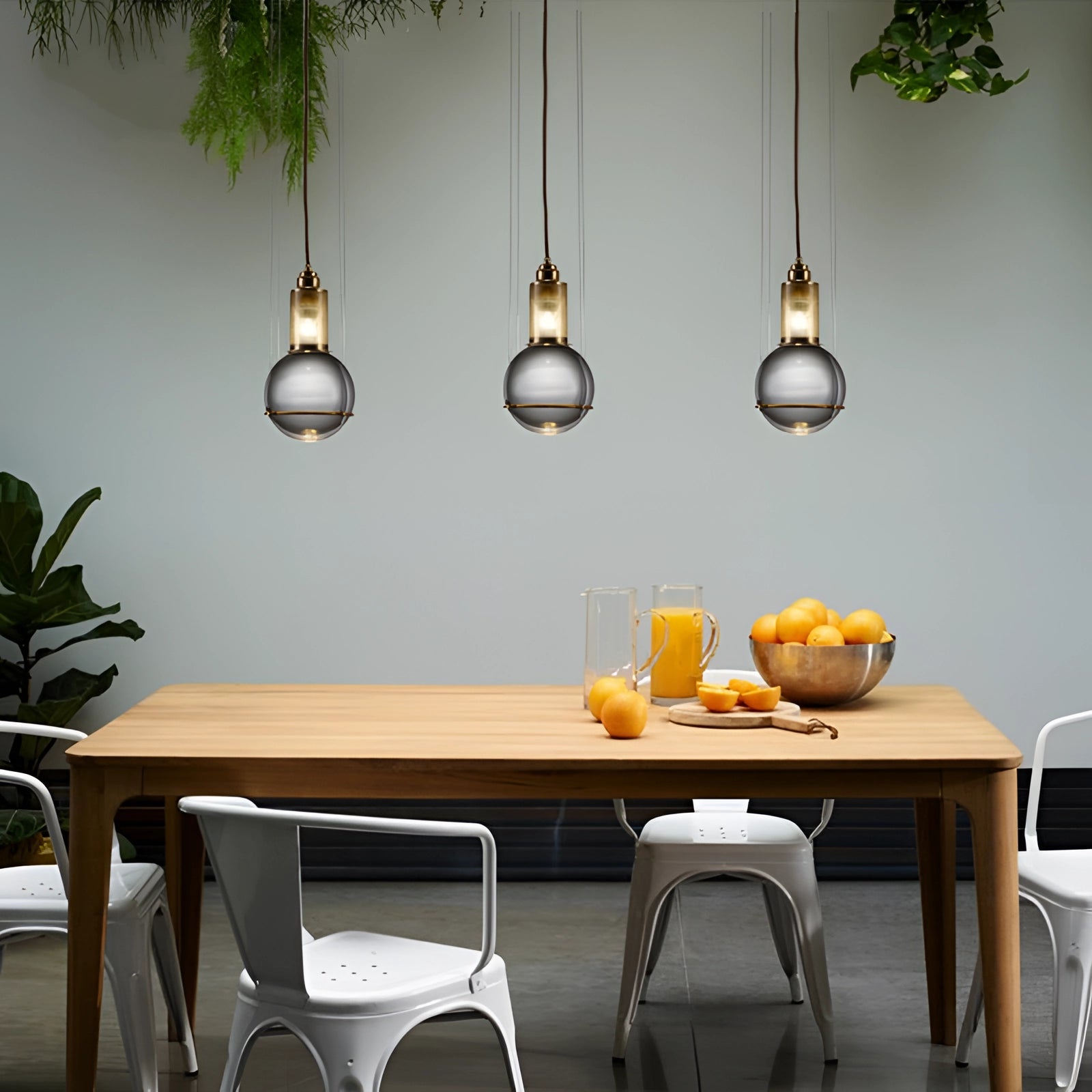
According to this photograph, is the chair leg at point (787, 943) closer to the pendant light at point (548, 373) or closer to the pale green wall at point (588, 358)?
the pale green wall at point (588, 358)

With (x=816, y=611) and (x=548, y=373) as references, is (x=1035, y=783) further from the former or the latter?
(x=548, y=373)

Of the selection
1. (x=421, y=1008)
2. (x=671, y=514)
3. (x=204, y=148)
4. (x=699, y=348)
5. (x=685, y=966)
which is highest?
(x=204, y=148)

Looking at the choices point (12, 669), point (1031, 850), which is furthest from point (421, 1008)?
point (12, 669)

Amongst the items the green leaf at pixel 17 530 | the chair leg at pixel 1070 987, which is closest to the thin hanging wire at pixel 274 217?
the green leaf at pixel 17 530

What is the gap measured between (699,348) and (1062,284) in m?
1.10

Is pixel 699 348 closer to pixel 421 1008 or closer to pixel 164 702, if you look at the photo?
pixel 164 702

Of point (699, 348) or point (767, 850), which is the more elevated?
point (699, 348)

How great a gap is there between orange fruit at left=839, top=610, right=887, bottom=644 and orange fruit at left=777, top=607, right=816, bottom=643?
0.07 m

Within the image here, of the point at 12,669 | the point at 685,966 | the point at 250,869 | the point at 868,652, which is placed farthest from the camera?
the point at 12,669

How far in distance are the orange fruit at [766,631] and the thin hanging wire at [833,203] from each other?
1.61 meters

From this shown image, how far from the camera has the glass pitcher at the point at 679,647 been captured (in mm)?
2721

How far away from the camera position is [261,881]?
2008mm

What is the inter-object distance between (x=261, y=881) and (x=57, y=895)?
717 millimetres

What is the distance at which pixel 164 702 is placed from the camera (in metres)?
2.80
